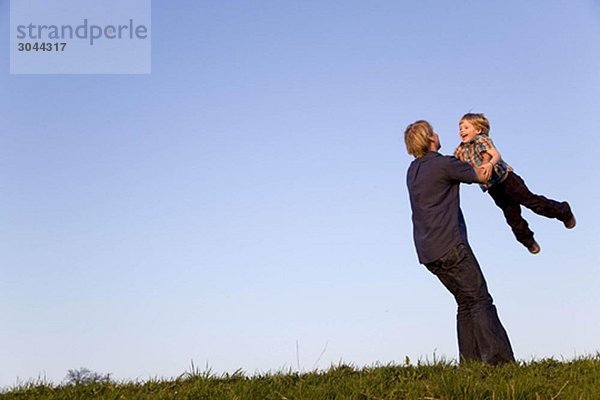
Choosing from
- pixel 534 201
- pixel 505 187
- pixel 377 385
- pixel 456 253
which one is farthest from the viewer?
pixel 534 201

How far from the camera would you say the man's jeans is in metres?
7.37

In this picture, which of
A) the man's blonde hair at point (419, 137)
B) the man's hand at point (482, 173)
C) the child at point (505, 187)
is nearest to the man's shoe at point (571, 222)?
the child at point (505, 187)

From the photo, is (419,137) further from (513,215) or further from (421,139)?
(513,215)

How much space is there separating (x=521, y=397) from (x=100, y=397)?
10.8 feet

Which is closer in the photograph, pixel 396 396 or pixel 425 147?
pixel 396 396

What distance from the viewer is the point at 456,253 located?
24.3 ft

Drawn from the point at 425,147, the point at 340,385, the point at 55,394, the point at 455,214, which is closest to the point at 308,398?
the point at 340,385

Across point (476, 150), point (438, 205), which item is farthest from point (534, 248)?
point (438, 205)

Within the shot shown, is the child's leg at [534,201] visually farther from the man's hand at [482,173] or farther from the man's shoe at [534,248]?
the man's hand at [482,173]

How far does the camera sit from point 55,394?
6.48 metres

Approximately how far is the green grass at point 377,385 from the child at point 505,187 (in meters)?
2.62

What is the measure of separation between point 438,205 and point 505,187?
267cm

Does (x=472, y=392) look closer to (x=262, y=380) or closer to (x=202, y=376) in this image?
(x=262, y=380)

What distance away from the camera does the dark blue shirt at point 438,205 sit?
24.5 feet
